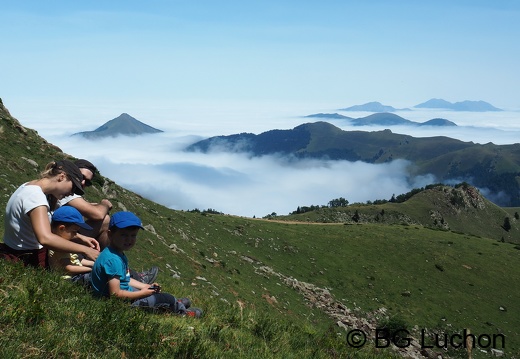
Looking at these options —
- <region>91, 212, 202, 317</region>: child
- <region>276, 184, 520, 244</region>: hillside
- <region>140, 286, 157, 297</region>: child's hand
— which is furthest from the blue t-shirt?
<region>276, 184, 520, 244</region>: hillside

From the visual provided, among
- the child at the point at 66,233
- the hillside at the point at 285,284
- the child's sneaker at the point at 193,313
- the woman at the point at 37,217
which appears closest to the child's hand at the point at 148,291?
the hillside at the point at 285,284

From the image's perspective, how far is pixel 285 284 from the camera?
4222cm

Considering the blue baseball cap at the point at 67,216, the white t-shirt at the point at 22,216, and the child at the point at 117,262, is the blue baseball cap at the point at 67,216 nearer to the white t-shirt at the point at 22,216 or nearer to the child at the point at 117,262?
the white t-shirt at the point at 22,216

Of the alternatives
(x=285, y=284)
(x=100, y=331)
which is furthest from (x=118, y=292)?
(x=285, y=284)

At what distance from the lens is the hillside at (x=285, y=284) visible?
7.19m

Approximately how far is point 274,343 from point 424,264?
188 ft

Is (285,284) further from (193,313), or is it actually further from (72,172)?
(72,172)

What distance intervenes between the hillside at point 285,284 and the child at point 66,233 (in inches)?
57.4

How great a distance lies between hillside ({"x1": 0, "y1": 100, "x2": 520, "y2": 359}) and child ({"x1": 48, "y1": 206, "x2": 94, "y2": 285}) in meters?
1.46

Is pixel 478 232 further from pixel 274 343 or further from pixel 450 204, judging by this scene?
pixel 274 343

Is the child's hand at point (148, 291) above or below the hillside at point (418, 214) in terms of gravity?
above

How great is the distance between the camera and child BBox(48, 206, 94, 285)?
893 centimetres

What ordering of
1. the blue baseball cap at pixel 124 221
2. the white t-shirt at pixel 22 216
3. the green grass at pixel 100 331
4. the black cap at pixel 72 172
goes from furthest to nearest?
1. the black cap at pixel 72 172
2. the white t-shirt at pixel 22 216
3. the blue baseball cap at pixel 124 221
4. the green grass at pixel 100 331

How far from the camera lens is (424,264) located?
60750mm
